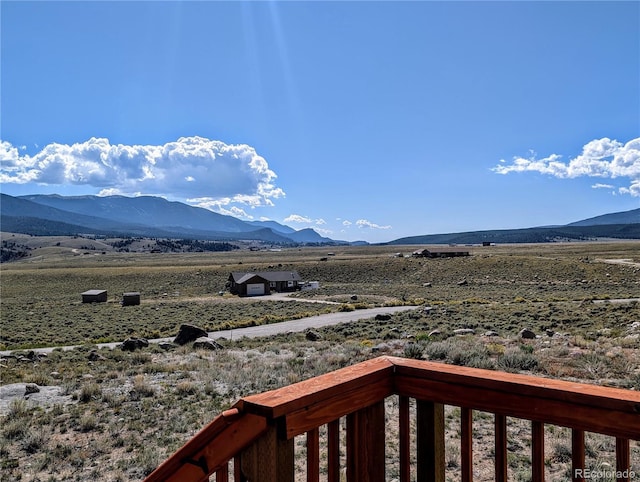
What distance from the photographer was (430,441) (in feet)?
6.74

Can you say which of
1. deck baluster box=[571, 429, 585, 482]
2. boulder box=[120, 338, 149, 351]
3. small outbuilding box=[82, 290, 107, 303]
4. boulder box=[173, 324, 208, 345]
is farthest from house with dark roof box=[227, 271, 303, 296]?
deck baluster box=[571, 429, 585, 482]

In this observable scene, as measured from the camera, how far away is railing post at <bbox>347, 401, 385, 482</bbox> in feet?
6.61

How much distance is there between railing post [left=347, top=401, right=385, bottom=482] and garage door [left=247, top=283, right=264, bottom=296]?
56.1 m

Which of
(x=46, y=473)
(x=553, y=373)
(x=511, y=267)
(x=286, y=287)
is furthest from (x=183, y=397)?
(x=511, y=267)

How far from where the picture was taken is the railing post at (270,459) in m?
1.70

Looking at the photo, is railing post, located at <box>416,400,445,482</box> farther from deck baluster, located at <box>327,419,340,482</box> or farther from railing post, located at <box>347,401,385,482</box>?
deck baluster, located at <box>327,419,340,482</box>

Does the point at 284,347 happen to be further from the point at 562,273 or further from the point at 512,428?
the point at 562,273

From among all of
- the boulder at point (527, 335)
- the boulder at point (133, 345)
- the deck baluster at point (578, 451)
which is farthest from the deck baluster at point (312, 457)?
the boulder at point (133, 345)

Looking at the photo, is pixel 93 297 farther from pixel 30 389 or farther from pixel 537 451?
pixel 537 451

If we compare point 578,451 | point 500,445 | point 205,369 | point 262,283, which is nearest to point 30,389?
point 205,369

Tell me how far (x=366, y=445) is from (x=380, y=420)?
0.13 metres

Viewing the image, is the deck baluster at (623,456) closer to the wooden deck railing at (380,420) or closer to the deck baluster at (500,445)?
the wooden deck railing at (380,420)

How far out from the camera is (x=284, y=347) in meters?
16.7

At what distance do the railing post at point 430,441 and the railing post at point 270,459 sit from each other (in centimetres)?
66
